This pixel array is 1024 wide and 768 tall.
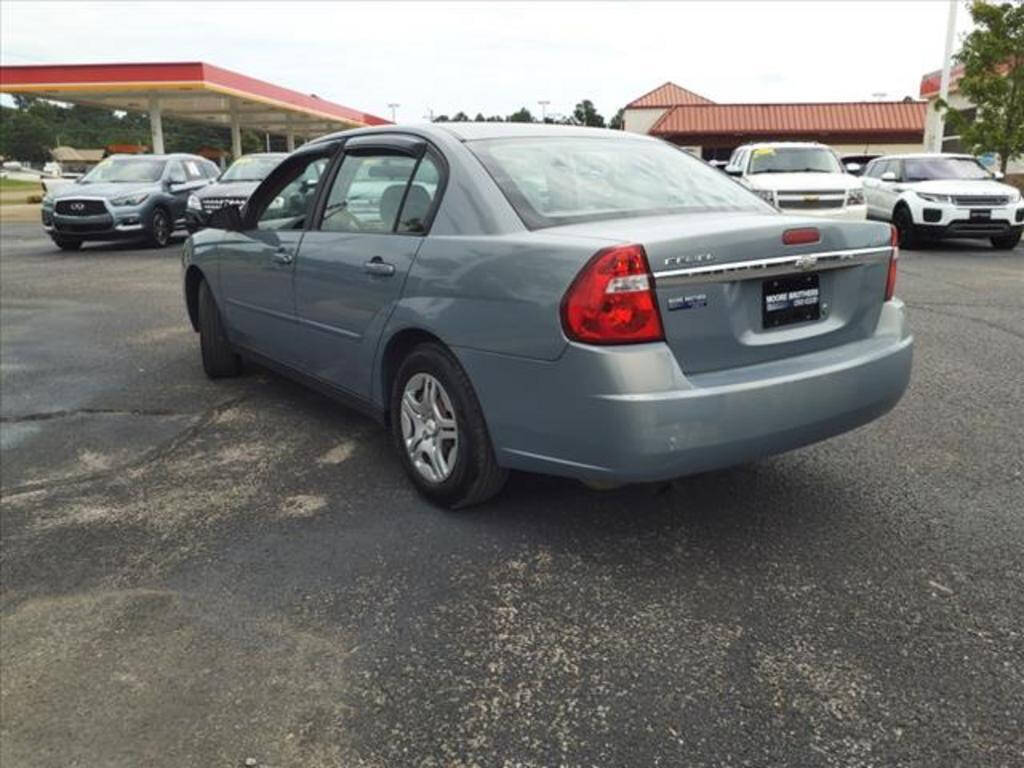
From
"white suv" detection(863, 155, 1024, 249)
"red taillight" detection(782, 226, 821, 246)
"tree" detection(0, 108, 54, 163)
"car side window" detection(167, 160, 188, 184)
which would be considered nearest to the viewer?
"red taillight" detection(782, 226, 821, 246)

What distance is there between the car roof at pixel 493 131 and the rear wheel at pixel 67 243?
13.5m

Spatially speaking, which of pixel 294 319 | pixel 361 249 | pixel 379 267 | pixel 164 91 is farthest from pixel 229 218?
pixel 164 91

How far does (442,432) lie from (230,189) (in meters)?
12.7

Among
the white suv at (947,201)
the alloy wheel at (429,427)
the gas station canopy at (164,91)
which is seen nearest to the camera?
the alloy wheel at (429,427)

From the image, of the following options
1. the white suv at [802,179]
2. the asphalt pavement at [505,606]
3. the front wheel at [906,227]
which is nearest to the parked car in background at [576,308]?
the asphalt pavement at [505,606]

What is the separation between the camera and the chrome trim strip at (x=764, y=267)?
2998 millimetres

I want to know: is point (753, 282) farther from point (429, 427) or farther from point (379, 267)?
point (379, 267)

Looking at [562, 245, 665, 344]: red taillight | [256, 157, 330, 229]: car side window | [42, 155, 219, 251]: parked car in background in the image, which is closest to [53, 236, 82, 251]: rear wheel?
[42, 155, 219, 251]: parked car in background

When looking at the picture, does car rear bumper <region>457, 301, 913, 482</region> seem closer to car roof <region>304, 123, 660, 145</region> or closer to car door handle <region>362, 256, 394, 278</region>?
car door handle <region>362, 256, 394, 278</region>

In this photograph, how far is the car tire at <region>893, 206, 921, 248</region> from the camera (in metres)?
14.3

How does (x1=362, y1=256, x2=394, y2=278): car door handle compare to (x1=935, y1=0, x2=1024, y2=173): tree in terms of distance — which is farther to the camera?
(x1=935, y1=0, x2=1024, y2=173): tree

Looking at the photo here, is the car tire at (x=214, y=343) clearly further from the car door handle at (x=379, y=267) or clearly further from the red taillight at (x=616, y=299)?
the red taillight at (x=616, y=299)

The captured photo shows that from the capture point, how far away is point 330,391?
455cm

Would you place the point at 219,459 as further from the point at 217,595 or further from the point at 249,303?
the point at 217,595
